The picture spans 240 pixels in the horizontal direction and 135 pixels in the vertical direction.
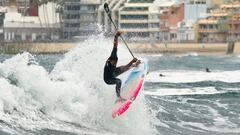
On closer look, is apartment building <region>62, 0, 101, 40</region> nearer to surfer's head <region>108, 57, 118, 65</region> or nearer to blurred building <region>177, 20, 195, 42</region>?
blurred building <region>177, 20, 195, 42</region>

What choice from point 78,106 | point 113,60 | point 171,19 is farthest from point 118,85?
point 171,19

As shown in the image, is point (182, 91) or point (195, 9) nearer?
point (182, 91)

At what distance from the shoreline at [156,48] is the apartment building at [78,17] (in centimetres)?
1185

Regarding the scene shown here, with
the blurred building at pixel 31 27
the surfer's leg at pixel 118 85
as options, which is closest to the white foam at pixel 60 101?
the surfer's leg at pixel 118 85

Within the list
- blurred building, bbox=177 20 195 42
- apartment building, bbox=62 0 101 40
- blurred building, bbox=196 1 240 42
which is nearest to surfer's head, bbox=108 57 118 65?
blurred building, bbox=196 1 240 42

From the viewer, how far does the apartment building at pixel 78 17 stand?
130m

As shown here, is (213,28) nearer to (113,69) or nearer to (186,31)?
(186,31)

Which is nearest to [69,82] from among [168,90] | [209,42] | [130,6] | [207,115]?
[207,115]

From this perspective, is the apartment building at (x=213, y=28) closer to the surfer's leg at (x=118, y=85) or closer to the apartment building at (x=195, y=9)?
the apartment building at (x=195, y=9)

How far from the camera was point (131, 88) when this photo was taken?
63.0 feet

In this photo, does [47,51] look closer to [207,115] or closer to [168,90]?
[168,90]

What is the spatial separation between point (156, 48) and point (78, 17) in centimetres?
2112

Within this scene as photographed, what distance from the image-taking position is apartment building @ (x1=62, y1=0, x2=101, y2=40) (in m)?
130

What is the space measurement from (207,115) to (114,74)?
824 centimetres
